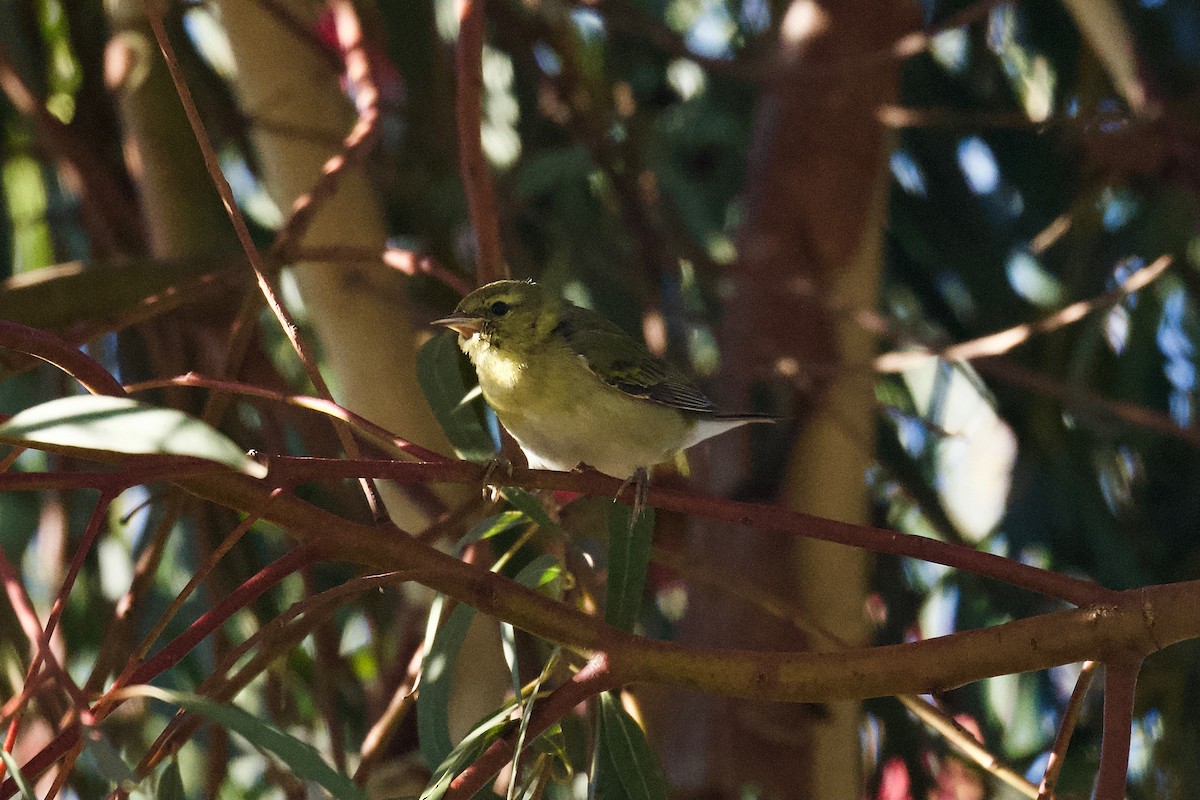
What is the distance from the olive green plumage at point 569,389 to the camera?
7.32ft

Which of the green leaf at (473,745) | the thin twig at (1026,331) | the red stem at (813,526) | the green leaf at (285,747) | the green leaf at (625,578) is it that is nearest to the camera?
the green leaf at (285,747)

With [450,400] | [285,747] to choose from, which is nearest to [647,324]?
[450,400]

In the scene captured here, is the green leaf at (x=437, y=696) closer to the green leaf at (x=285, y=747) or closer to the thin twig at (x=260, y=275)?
the thin twig at (x=260, y=275)

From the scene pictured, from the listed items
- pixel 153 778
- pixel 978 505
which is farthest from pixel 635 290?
Result: pixel 153 778

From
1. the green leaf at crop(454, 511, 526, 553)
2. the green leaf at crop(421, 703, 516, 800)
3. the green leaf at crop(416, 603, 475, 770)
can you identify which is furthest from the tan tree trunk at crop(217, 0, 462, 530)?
the green leaf at crop(421, 703, 516, 800)

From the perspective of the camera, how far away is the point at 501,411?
2268mm

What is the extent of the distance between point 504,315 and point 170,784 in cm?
113

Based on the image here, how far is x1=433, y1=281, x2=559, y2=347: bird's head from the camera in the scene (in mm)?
2213

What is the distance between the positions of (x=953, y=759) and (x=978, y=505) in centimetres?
78

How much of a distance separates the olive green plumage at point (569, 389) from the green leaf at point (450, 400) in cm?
33

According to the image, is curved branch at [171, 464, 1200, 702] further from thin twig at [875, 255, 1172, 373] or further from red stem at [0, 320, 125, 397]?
thin twig at [875, 255, 1172, 373]

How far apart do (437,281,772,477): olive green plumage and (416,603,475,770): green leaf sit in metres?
0.77

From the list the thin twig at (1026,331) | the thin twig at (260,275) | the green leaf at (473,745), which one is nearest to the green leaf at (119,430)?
the thin twig at (260,275)

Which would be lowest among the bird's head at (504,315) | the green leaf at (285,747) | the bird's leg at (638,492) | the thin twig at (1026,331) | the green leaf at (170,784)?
the green leaf at (170,784)
